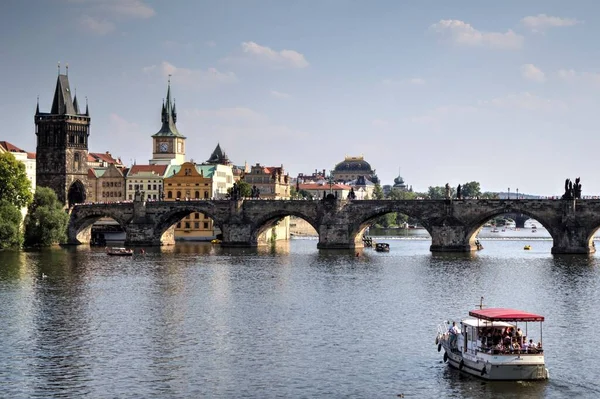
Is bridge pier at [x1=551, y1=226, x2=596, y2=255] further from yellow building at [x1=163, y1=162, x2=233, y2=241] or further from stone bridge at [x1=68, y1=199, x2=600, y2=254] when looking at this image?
yellow building at [x1=163, y1=162, x2=233, y2=241]

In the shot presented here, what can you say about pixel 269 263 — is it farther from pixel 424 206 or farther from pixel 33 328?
pixel 33 328

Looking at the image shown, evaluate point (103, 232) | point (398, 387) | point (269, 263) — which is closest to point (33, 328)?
point (398, 387)

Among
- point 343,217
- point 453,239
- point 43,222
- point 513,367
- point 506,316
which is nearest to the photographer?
point 513,367

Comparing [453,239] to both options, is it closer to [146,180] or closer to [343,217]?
[343,217]

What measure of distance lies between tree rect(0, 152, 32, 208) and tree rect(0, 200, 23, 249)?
2982 mm

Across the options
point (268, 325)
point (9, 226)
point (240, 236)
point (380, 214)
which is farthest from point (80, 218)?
point (268, 325)

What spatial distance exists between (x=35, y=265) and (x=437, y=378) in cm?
6677

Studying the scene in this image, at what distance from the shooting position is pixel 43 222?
13850 centimetres

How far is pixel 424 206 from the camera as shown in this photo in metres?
139

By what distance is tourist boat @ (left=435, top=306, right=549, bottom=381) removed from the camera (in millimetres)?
49938

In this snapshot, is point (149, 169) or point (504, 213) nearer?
point (504, 213)

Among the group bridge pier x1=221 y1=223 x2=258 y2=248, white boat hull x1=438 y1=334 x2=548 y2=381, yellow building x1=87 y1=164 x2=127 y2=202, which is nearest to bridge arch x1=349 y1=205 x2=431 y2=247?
bridge pier x1=221 y1=223 x2=258 y2=248

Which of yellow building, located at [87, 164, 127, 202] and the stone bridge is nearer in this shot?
the stone bridge

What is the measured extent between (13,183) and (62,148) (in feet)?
129
